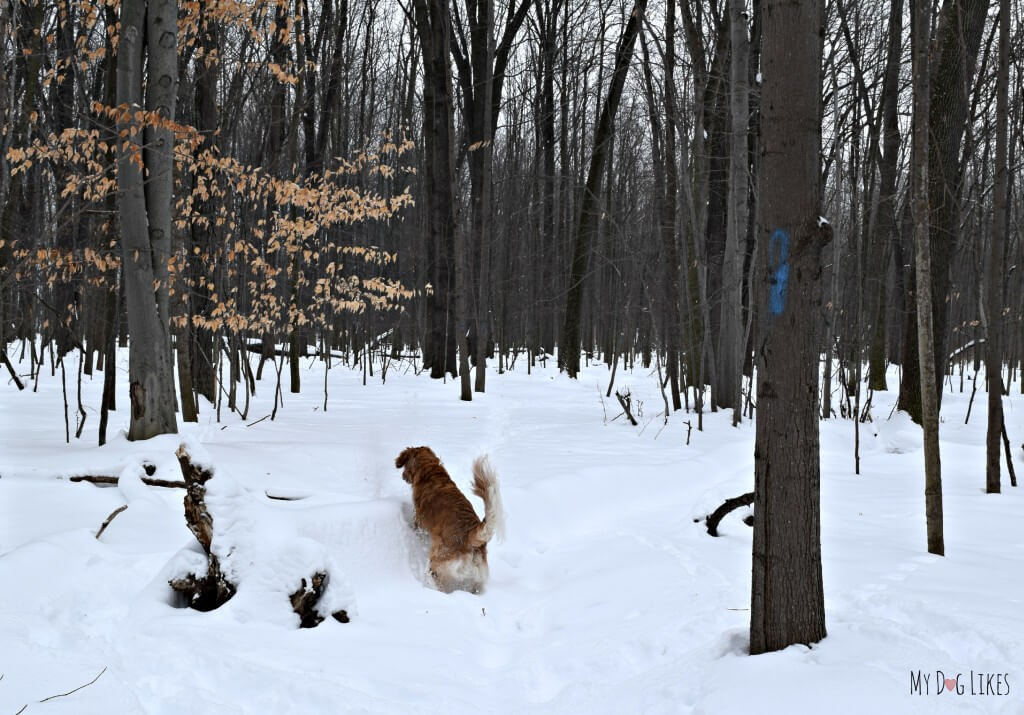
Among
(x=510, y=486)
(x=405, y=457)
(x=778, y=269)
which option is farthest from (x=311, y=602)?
(x=510, y=486)

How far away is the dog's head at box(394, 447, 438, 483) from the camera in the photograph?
5215 mm

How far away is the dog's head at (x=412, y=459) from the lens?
5215 mm

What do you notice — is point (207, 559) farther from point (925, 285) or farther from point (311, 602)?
point (925, 285)

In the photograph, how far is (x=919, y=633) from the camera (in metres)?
2.78

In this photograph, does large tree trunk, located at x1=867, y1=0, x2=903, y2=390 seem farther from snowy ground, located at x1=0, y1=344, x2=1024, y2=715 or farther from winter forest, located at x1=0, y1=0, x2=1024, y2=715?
snowy ground, located at x1=0, y1=344, x2=1024, y2=715

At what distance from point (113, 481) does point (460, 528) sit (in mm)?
2712

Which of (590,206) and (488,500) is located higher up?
(590,206)

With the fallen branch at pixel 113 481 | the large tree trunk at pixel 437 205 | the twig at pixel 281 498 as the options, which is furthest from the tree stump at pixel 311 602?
the large tree trunk at pixel 437 205

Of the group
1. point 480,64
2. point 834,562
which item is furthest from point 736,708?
point 480,64

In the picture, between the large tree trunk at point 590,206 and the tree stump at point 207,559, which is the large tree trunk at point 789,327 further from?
the large tree trunk at point 590,206

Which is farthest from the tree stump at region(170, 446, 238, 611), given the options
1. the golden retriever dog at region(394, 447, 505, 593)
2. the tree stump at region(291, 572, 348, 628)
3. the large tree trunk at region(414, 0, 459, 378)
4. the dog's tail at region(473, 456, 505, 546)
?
the large tree trunk at region(414, 0, 459, 378)

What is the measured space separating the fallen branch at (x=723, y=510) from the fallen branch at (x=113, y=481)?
3.88m

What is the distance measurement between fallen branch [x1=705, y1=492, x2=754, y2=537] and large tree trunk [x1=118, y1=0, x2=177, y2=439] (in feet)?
17.0

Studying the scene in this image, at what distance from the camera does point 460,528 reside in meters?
4.26
